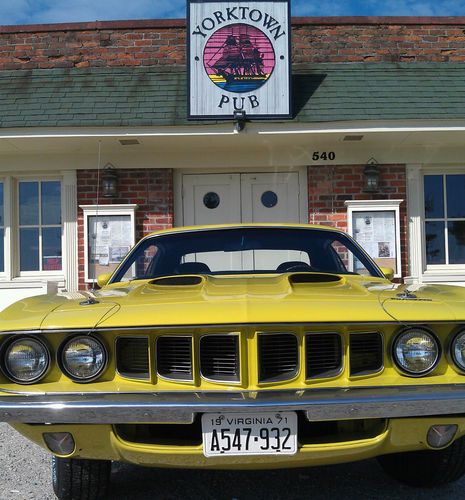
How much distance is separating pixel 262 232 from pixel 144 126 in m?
3.23

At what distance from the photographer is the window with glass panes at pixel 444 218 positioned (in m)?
7.55

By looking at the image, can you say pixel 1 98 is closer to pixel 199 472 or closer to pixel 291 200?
pixel 291 200

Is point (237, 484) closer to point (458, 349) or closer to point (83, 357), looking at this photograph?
point (83, 357)

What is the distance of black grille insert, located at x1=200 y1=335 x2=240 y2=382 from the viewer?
223 centimetres

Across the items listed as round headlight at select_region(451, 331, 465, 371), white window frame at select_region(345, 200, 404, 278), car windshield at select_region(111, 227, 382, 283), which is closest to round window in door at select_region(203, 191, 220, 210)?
white window frame at select_region(345, 200, 404, 278)

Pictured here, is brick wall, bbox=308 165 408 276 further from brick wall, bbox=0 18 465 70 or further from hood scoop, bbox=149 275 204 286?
hood scoop, bbox=149 275 204 286

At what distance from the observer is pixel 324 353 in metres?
2.27

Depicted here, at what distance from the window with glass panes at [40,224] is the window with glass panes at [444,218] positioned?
508 centimetres

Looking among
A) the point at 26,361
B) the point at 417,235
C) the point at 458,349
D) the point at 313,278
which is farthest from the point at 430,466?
the point at 417,235

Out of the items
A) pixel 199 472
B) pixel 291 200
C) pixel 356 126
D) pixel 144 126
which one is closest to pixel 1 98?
pixel 144 126

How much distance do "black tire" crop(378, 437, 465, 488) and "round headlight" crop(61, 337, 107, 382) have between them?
163 centimetres

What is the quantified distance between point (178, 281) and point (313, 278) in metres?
0.74

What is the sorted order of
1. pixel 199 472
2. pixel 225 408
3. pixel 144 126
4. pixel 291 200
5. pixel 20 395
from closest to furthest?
pixel 225 408 < pixel 20 395 < pixel 199 472 < pixel 144 126 < pixel 291 200

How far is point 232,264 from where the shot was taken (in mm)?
5043
